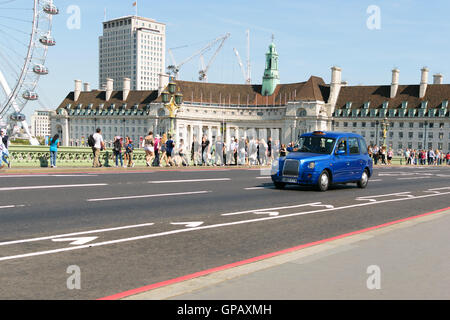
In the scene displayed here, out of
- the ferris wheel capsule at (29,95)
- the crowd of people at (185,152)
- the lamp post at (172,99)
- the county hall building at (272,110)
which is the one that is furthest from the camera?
the county hall building at (272,110)

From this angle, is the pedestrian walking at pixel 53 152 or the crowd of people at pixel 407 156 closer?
the pedestrian walking at pixel 53 152

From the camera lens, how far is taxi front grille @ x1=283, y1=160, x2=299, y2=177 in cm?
1711

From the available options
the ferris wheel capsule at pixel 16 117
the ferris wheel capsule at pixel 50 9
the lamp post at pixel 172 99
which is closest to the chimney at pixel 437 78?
the ferris wheel capsule at pixel 16 117

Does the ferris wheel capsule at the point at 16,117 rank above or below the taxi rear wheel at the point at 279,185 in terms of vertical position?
above

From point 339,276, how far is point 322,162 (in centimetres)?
1176

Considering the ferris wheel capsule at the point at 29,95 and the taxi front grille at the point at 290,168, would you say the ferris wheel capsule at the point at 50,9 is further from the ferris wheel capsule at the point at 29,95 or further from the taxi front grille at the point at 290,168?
the taxi front grille at the point at 290,168

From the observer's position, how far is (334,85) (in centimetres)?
13038

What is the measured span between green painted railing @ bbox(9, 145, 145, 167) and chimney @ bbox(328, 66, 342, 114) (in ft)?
352

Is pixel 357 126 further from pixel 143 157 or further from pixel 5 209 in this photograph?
pixel 5 209

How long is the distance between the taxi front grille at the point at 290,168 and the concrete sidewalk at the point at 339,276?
29.9 ft

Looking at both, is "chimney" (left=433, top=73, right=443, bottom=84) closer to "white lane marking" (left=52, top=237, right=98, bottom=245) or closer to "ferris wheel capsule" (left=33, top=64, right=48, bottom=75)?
"ferris wheel capsule" (left=33, top=64, right=48, bottom=75)

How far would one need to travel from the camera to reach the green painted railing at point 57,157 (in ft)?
83.0

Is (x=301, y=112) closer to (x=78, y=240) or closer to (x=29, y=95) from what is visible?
(x=29, y=95)
